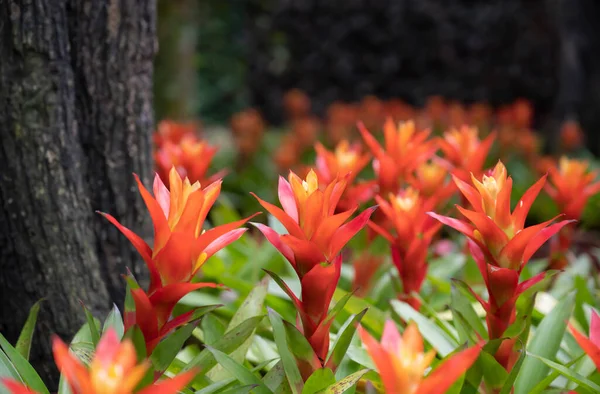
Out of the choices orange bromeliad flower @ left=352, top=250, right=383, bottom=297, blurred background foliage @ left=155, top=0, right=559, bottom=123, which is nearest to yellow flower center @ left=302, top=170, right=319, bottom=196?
orange bromeliad flower @ left=352, top=250, right=383, bottom=297

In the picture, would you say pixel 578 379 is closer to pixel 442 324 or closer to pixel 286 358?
pixel 442 324

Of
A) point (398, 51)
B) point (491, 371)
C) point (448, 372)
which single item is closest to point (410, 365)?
point (448, 372)

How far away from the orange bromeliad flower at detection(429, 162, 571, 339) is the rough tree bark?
42.0 inches

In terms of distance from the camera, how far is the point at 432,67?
26.6 ft

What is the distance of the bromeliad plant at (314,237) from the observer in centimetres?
132

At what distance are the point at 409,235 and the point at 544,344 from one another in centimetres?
45

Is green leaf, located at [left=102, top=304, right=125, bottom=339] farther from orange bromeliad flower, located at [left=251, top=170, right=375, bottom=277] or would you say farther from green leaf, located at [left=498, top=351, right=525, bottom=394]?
green leaf, located at [left=498, top=351, right=525, bottom=394]

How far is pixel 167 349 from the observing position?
1.33 metres

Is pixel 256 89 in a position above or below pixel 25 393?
below

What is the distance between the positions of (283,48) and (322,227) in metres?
7.52

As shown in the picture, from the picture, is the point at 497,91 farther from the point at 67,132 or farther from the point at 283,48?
the point at 67,132

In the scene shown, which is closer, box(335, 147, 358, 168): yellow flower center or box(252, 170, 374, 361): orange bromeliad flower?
box(252, 170, 374, 361): orange bromeliad flower

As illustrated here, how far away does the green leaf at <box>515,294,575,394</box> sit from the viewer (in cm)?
167

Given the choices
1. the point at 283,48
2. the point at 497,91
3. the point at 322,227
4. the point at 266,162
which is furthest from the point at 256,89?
the point at 322,227
